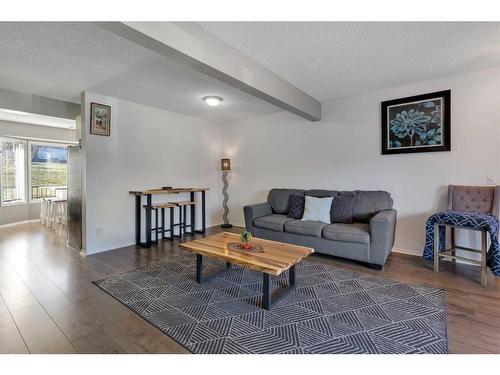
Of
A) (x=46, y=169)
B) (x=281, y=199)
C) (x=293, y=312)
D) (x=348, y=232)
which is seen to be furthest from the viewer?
(x=46, y=169)

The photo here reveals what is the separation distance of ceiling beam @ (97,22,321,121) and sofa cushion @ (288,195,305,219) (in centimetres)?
152

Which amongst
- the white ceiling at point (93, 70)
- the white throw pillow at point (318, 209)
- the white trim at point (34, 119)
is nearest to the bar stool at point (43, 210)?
the white trim at point (34, 119)

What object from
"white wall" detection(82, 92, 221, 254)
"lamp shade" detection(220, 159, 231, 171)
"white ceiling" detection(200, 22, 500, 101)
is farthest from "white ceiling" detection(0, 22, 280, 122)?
"lamp shade" detection(220, 159, 231, 171)

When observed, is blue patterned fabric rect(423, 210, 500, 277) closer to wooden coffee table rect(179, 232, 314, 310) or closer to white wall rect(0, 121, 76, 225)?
wooden coffee table rect(179, 232, 314, 310)

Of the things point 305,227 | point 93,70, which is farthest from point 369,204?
point 93,70

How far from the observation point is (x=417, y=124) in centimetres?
349

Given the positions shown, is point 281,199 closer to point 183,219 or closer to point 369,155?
point 369,155

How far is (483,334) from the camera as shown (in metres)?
1.77

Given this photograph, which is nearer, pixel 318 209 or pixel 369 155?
pixel 318 209

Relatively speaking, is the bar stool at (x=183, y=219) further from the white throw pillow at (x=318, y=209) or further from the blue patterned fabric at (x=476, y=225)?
the blue patterned fabric at (x=476, y=225)

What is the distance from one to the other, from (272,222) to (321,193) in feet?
3.12
